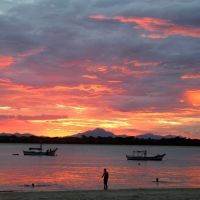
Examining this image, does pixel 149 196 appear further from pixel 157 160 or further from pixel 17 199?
pixel 157 160

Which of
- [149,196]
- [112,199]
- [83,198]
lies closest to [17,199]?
[83,198]

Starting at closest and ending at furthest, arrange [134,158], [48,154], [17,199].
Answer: [17,199], [134,158], [48,154]

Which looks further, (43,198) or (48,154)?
(48,154)

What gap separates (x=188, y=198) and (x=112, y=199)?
5334 millimetres

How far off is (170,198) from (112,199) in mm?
4119

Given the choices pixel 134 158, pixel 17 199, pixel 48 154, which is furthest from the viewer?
pixel 48 154

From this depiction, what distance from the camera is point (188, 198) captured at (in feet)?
99.5

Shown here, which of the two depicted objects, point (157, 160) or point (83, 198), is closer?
point (83, 198)

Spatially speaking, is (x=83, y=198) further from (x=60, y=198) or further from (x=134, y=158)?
(x=134, y=158)

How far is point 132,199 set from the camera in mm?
30000

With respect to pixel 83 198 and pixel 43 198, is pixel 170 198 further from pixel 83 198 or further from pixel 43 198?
pixel 43 198

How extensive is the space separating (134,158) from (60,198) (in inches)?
5304

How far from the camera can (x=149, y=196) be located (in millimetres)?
31703

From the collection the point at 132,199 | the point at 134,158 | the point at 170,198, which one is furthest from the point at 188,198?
the point at 134,158
